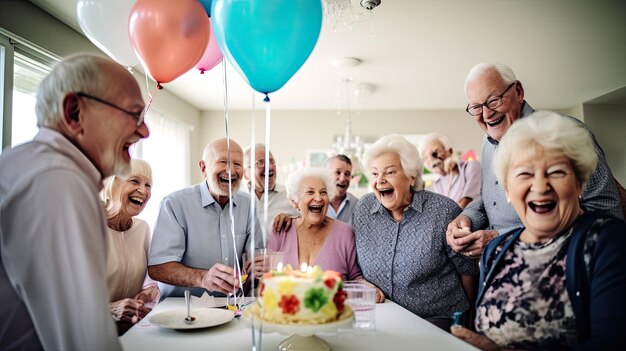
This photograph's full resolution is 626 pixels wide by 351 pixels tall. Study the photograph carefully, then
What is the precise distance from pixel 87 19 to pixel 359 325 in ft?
5.94

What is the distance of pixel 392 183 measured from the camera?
81.7 inches

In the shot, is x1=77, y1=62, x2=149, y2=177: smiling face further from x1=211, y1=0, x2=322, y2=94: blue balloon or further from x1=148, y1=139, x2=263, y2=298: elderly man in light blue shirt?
x1=148, y1=139, x2=263, y2=298: elderly man in light blue shirt

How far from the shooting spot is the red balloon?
1682mm

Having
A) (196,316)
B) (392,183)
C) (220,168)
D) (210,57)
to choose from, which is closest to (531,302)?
(392,183)

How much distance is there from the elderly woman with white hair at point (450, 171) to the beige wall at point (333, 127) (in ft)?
9.59

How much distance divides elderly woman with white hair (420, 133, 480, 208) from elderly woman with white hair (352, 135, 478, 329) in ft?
5.53

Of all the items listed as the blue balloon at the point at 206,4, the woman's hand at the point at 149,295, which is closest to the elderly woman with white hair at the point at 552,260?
the blue balloon at the point at 206,4

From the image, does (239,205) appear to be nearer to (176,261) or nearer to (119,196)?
(176,261)

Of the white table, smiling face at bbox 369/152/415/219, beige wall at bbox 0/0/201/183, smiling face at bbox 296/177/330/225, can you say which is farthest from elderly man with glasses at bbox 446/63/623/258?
beige wall at bbox 0/0/201/183

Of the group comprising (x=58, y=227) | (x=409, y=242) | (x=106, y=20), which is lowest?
(x=409, y=242)

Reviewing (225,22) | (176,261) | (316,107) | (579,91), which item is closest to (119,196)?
(176,261)

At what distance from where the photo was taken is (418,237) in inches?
78.7

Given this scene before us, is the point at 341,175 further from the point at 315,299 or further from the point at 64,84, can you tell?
the point at 64,84

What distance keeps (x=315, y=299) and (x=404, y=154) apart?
1.14 m
